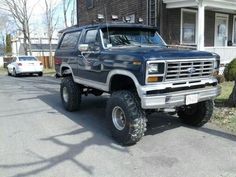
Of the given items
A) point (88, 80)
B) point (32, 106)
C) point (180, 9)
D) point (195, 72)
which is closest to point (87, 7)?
point (180, 9)

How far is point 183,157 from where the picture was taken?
506 centimetres

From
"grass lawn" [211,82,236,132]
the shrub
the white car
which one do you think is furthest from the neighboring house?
"grass lawn" [211,82,236,132]

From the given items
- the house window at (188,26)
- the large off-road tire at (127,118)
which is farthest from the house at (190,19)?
the large off-road tire at (127,118)

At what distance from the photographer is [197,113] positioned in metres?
6.84

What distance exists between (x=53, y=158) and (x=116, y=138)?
1271 millimetres

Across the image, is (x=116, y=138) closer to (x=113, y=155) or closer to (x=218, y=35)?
(x=113, y=155)

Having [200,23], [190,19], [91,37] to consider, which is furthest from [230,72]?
[91,37]

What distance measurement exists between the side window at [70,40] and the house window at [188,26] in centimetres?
900

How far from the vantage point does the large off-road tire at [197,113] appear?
6639 millimetres

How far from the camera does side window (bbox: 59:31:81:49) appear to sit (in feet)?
26.6

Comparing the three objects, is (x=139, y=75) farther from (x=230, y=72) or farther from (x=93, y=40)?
(x=230, y=72)

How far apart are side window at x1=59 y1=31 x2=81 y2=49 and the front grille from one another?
334cm

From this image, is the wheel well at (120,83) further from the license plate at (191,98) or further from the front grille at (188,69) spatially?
the license plate at (191,98)

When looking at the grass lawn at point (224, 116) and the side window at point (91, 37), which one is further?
the side window at point (91, 37)
